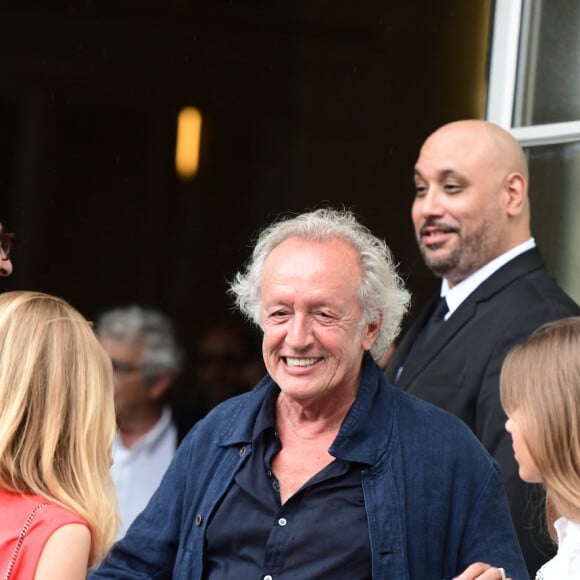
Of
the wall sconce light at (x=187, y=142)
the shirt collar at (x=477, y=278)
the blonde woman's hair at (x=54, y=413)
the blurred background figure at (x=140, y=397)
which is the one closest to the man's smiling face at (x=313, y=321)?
the blonde woman's hair at (x=54, y=413)

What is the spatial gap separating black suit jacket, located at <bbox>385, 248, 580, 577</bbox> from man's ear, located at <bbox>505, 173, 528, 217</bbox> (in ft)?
0.61

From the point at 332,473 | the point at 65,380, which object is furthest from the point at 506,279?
the point at 65,380

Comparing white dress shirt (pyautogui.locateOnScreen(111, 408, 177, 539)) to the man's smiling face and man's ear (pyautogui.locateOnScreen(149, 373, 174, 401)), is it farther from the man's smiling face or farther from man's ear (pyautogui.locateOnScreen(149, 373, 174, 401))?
the man's smiling face

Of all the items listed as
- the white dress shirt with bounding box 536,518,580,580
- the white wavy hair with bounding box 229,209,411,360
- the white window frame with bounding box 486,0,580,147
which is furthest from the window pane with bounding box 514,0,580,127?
the white dress shirt with bounding box 536,518,580,580

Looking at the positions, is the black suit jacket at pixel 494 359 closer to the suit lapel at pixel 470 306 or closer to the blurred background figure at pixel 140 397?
the suit lapel at pixel 470 306

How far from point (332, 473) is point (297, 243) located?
62 cm

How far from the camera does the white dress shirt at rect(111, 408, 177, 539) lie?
552 centimetres

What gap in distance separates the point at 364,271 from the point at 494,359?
829 mm

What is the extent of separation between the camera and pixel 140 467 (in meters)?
5.59

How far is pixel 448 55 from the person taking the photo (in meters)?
6.08

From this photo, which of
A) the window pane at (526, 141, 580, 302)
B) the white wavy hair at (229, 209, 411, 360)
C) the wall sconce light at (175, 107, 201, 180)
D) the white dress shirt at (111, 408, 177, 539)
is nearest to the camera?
the white wavy hair at (229, 209, 411, 360)

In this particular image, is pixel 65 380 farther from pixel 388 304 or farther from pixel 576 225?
pixel 576 225

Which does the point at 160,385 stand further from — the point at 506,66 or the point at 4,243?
the point at 4,243

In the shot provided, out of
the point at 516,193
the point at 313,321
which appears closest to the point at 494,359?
the point at 516,193
